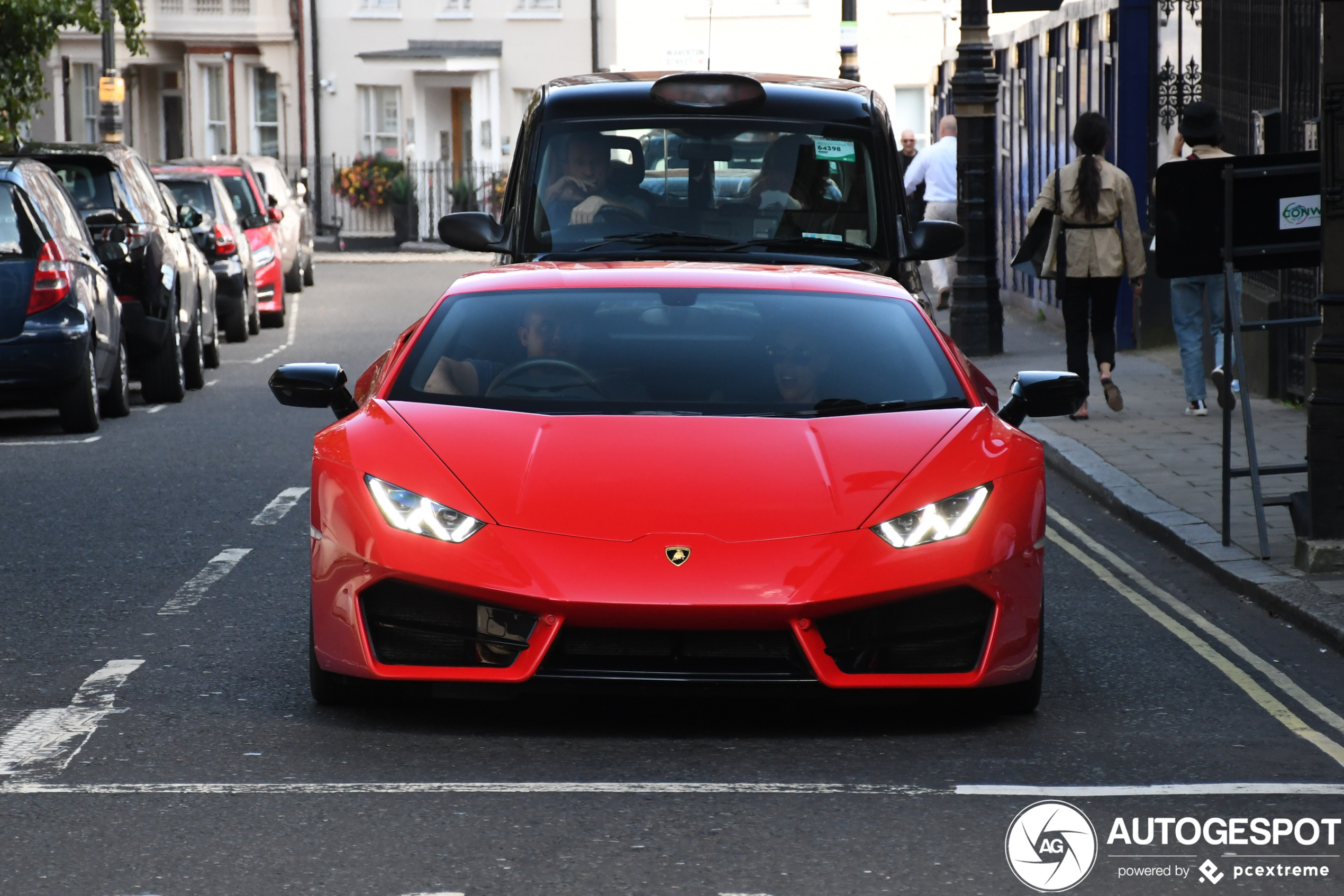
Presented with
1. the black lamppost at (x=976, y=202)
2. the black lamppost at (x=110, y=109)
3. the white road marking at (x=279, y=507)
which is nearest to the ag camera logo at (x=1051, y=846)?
the white road marking at (x=279, y=507)

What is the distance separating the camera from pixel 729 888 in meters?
4.75

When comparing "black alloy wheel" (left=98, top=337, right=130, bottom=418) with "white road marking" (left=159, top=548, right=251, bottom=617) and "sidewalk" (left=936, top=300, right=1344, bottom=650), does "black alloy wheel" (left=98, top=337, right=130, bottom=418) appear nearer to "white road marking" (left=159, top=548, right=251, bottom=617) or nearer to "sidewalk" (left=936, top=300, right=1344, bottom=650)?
"white road marking" (left=159, top=548, right=251, bottom=617)

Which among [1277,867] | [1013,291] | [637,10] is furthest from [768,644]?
[637,10]

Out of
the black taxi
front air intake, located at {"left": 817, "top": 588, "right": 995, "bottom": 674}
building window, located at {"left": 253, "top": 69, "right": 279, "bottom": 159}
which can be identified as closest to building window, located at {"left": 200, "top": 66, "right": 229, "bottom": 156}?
building window, located at {"left": 253, "top": 69, "right": 279, "bottom": 159}

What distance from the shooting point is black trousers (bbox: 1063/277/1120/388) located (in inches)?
556

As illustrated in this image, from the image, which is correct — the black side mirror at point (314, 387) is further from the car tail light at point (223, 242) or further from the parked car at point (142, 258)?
the car tail light at point (223, 242)

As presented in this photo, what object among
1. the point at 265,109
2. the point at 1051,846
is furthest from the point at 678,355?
the point at 265,109

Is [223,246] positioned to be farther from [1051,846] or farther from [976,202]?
[1051,846]

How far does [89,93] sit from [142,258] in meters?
40.7

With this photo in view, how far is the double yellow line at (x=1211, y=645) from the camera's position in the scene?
6488mm

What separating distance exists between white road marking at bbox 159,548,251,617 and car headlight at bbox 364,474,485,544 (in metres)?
2.22

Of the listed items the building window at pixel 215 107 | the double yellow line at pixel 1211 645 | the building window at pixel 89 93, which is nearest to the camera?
the double yellow line at pixel 1211 645

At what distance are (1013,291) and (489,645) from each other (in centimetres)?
2017

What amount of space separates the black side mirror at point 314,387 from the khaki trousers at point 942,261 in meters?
16.1
